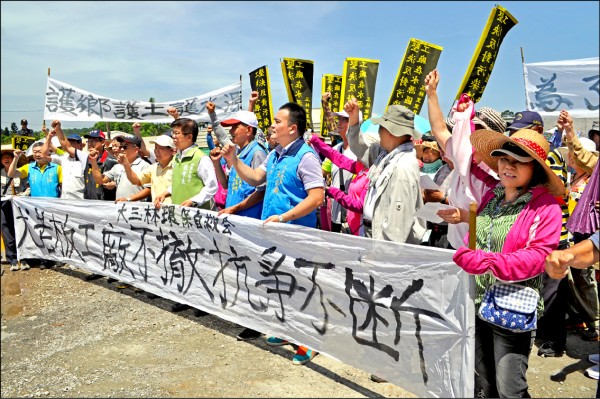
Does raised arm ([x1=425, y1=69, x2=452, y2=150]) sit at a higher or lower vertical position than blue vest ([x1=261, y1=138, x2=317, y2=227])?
higher

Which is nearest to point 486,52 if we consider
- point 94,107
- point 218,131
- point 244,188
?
point 244,188

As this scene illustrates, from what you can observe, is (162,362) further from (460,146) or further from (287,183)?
(460,146)

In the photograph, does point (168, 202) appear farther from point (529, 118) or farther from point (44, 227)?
point (529, 118)

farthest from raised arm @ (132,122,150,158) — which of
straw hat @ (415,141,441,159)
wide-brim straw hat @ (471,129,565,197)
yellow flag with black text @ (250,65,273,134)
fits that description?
wide-brim straw hat @ (471,129,565,197)

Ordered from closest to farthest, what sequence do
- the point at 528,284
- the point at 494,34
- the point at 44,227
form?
the point at 528,284
the point at 494,34
the point at 44,227

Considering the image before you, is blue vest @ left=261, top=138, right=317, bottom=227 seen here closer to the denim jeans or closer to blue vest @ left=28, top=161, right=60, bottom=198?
the denim jeans

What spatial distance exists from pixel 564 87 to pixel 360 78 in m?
2.55

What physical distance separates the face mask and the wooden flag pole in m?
2.84

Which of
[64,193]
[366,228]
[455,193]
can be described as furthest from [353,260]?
[64,193]

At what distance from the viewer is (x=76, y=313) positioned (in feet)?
16.3

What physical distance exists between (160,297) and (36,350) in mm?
1597

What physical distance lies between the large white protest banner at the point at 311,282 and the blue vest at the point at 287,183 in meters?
0.20

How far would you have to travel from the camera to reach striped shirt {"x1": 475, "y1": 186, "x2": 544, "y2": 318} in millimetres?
2393

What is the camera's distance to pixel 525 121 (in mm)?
3617
